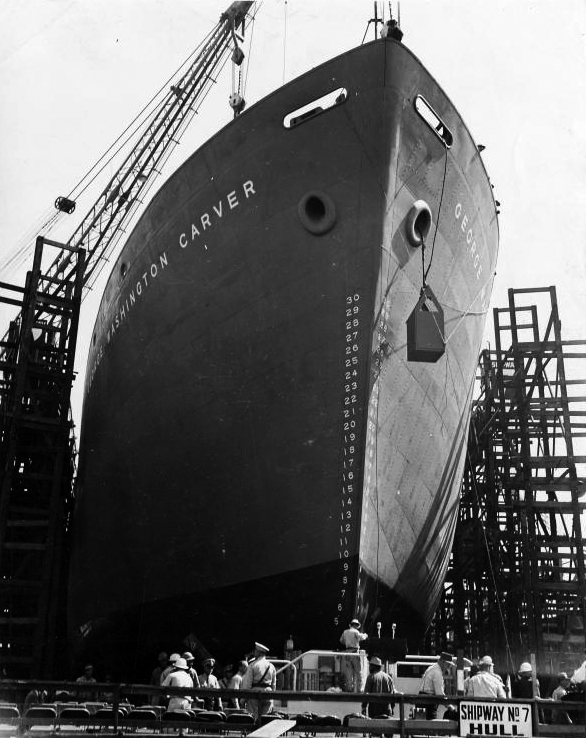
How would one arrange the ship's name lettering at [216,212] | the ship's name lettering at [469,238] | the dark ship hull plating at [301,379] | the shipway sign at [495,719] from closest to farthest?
the shipway sign at [495,719]
the dark ship hull plating at [301,379]
the ship's name lettering at [216,212]
the ship's name lettering at [469,238]

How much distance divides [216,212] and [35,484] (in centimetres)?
897

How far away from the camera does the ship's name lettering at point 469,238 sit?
1206 centimetres

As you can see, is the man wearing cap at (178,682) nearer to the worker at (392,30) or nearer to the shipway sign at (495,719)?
the shipway sign at (495,719)

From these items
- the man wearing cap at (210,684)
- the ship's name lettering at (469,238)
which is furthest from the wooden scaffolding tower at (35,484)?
the ship's name lettering at (469,238)

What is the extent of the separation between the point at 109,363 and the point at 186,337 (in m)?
2.97

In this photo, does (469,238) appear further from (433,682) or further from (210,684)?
(210,684)

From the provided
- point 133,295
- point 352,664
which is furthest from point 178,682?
point 133,295

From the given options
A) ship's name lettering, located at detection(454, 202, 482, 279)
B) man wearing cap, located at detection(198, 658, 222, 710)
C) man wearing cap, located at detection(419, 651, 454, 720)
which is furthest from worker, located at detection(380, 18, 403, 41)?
man wearing cap, located at detection(198, 658, 222, 710)

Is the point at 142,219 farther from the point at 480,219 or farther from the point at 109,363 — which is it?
the point at 480,219

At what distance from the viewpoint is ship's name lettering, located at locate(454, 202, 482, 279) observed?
12.1 metres

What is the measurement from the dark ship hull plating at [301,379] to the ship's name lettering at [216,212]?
3 centimetres

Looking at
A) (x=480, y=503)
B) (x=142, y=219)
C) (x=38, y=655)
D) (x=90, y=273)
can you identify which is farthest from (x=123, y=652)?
(x=90, y=273)

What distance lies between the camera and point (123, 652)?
12.8 meters

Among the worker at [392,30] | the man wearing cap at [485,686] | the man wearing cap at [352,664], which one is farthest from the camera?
the worker at [392,30]
